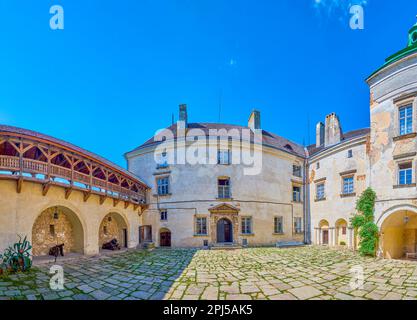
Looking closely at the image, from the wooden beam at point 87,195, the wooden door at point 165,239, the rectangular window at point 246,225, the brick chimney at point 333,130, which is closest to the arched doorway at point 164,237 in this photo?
the wooden door at point 165,239

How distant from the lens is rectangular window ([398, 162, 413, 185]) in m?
11.5

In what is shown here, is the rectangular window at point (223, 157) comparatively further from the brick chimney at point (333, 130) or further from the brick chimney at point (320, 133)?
the brick chimney at point (320, 133)

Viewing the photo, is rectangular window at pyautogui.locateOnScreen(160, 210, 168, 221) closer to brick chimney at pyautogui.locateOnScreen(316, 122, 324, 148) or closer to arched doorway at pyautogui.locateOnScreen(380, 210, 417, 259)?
arched doorway at pyautogui.locateOnScreen(380, 210, 417, 259)

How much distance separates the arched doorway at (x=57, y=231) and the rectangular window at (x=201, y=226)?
8.19m

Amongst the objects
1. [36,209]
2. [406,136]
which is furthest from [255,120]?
[36,209]

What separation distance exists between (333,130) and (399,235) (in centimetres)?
921

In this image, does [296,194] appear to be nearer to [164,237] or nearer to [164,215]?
[164,215]

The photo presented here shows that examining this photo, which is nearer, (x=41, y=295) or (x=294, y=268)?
(x=41, y=295)

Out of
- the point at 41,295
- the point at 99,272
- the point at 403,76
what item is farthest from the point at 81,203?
the point at 403,76

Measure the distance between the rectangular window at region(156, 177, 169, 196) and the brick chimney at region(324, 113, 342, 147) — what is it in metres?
14.8

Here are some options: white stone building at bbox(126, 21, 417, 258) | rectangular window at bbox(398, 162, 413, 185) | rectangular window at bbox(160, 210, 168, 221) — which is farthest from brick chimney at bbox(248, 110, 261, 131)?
rectangular window at bbox(398, 162, 413, 185)

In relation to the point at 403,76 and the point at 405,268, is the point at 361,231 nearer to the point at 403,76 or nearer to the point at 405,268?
the point at 405,268
